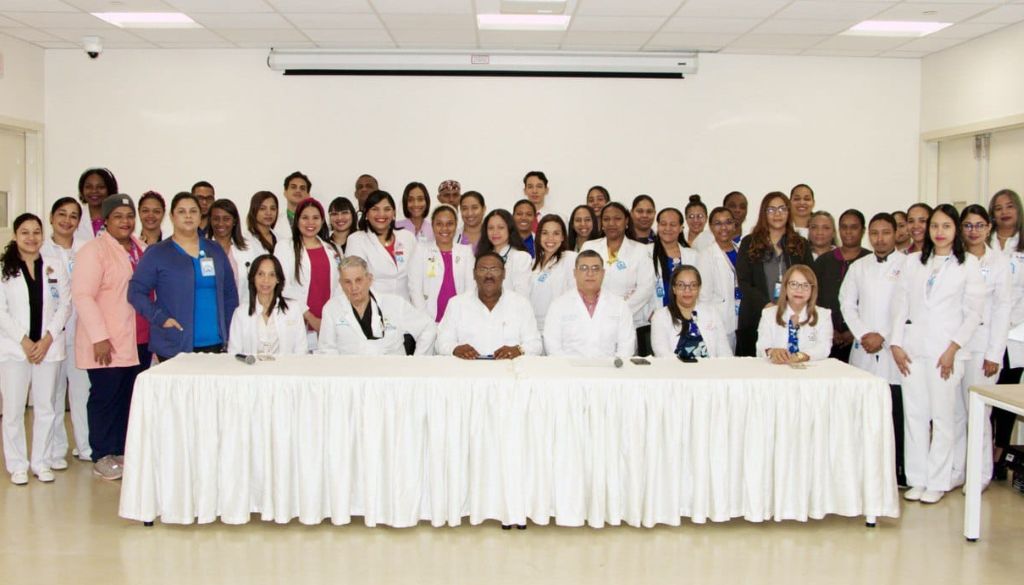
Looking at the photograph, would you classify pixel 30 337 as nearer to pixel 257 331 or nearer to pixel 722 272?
pixel 257 331

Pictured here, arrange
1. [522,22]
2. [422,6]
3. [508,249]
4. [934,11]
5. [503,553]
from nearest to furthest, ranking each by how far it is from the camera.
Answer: [503,553] → [508,249] → [422,6] → [934,11] → [522,22]

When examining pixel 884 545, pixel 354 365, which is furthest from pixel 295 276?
pixel 884 545

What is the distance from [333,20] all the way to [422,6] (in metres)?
0.82

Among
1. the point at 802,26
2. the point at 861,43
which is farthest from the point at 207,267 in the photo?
the point at 861,43

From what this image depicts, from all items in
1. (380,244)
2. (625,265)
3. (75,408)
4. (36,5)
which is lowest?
(75,408)

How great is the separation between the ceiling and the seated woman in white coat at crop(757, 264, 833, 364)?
8.02ft

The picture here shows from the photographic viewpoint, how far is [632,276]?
199 inches

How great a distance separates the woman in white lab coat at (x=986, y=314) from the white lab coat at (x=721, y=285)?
1.30 m

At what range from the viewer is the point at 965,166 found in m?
7.28

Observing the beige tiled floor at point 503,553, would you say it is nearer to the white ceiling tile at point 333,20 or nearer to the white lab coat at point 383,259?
the white lab coat at point 383,259

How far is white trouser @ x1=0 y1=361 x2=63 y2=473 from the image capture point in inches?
179

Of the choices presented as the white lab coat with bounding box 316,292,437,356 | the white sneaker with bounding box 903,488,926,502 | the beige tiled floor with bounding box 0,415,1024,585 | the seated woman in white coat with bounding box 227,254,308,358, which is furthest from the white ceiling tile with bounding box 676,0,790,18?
the beige tiled floor with bounding box 0,415,1024,585

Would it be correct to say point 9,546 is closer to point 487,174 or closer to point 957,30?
point 487,174

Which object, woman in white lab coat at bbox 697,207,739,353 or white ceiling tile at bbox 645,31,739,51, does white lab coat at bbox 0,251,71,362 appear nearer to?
woman in white lab coat at bbox 697,207,739,353
